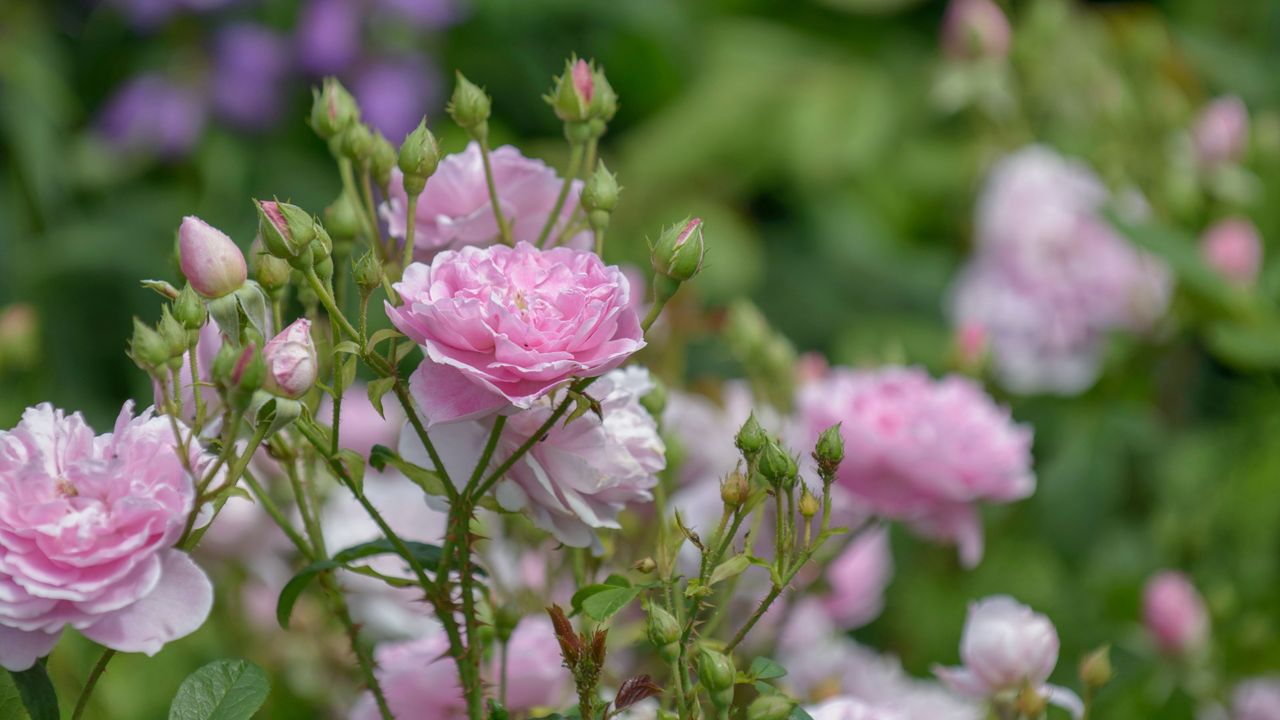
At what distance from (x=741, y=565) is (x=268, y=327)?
0.17 meters

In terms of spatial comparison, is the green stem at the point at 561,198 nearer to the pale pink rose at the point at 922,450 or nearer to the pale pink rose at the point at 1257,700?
the pale pink rose at the point at 922,450

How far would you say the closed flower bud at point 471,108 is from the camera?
0.49 metres

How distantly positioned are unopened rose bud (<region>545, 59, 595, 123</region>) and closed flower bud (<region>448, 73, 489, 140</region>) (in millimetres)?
29

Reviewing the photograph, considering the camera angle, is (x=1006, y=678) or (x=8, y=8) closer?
(x=1006, y=678)

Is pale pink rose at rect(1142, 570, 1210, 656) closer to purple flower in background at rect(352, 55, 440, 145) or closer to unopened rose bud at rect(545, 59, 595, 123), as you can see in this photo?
unopened rose bud at rect(545, 59, 595, 123)

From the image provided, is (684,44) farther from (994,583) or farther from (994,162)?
(994,583)

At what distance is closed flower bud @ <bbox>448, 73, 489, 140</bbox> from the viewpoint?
1.60 feet

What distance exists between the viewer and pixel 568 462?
448 mm

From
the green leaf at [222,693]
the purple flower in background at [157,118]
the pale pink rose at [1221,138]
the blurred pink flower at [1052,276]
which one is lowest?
the purple flower in background at [157,118]

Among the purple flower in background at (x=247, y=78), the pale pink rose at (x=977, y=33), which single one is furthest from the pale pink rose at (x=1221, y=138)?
the purple flower in background at (x=247, y=78)

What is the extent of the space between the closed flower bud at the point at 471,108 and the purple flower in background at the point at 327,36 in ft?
4.23

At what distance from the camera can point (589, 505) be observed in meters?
0.46

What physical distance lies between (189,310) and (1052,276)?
0.92 m

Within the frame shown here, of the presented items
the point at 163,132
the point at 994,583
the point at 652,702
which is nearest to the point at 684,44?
the point at 163,132
